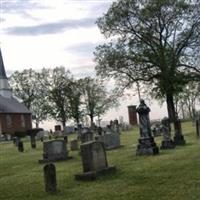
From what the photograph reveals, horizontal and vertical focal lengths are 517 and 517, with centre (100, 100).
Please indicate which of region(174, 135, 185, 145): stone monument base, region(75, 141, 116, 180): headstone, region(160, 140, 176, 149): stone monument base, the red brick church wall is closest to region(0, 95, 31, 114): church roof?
the red brick church wall

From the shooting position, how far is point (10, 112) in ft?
257

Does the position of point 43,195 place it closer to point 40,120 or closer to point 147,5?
point 147,5

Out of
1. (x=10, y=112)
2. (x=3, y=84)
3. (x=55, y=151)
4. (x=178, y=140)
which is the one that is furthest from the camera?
(x=3, y=84)

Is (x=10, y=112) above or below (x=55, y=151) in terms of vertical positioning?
above

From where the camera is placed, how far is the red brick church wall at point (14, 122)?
7688 centimetres

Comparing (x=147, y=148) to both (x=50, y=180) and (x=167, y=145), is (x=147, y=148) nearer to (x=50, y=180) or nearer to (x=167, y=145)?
(x=167, y=145)

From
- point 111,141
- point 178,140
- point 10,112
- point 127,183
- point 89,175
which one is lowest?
point 127,183

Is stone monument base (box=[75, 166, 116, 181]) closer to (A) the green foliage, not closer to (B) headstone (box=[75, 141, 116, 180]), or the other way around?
(B) headstone (box=[75, 141, 116, 180])

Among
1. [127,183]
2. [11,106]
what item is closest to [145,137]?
[127,183]

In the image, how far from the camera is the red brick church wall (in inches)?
3027

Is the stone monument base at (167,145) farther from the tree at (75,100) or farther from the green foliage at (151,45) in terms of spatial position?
the tree at (75,100)

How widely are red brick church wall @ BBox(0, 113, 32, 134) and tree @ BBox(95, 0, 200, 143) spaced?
4322cm

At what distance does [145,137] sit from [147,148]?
90 centimetres

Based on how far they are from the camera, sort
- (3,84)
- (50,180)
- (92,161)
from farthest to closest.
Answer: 1. (3,84)
2. (92,161)
3. (50,180)
